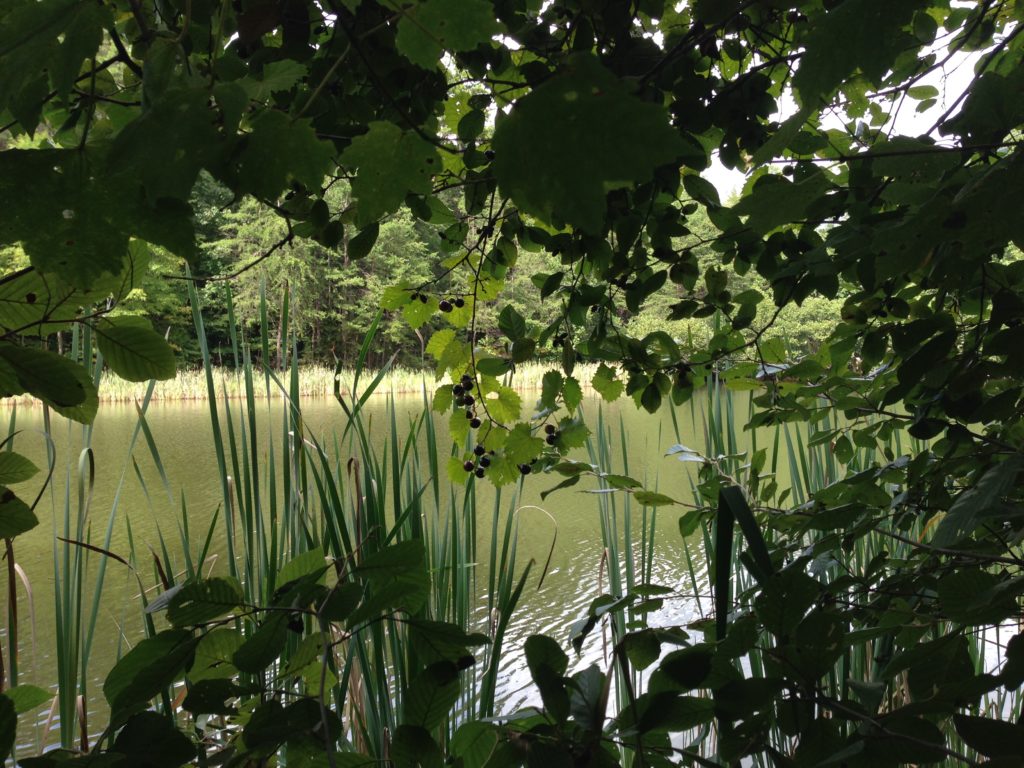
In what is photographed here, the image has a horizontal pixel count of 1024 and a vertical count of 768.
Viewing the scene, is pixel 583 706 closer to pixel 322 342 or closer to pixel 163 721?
pixel 163 721

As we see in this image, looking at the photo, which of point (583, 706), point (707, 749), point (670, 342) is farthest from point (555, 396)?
point (707, 749)

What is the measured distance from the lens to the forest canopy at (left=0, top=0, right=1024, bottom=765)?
279 mm

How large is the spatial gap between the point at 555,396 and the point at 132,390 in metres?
9.07

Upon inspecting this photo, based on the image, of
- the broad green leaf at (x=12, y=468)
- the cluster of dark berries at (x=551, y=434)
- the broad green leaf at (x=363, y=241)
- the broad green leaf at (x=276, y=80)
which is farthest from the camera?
the cluster of dark berries at (x=551, y=434)

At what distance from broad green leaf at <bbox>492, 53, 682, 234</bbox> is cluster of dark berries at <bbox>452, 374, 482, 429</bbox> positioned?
0.63 m

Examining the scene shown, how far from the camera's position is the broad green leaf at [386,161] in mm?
352

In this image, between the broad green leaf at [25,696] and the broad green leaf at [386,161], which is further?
the broad green leaf at [25,696]

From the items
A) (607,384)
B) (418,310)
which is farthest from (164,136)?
(607,384)

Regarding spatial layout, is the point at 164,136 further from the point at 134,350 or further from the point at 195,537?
the point at 195,537

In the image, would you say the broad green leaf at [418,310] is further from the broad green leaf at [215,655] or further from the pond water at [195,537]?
the pond water at [195,537]

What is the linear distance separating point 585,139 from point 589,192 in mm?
17

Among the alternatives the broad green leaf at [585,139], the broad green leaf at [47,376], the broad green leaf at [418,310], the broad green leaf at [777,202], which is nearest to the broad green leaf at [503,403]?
the broad green leaf at [418,310]

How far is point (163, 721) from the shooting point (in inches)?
15.2

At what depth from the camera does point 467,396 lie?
2.88 feet
